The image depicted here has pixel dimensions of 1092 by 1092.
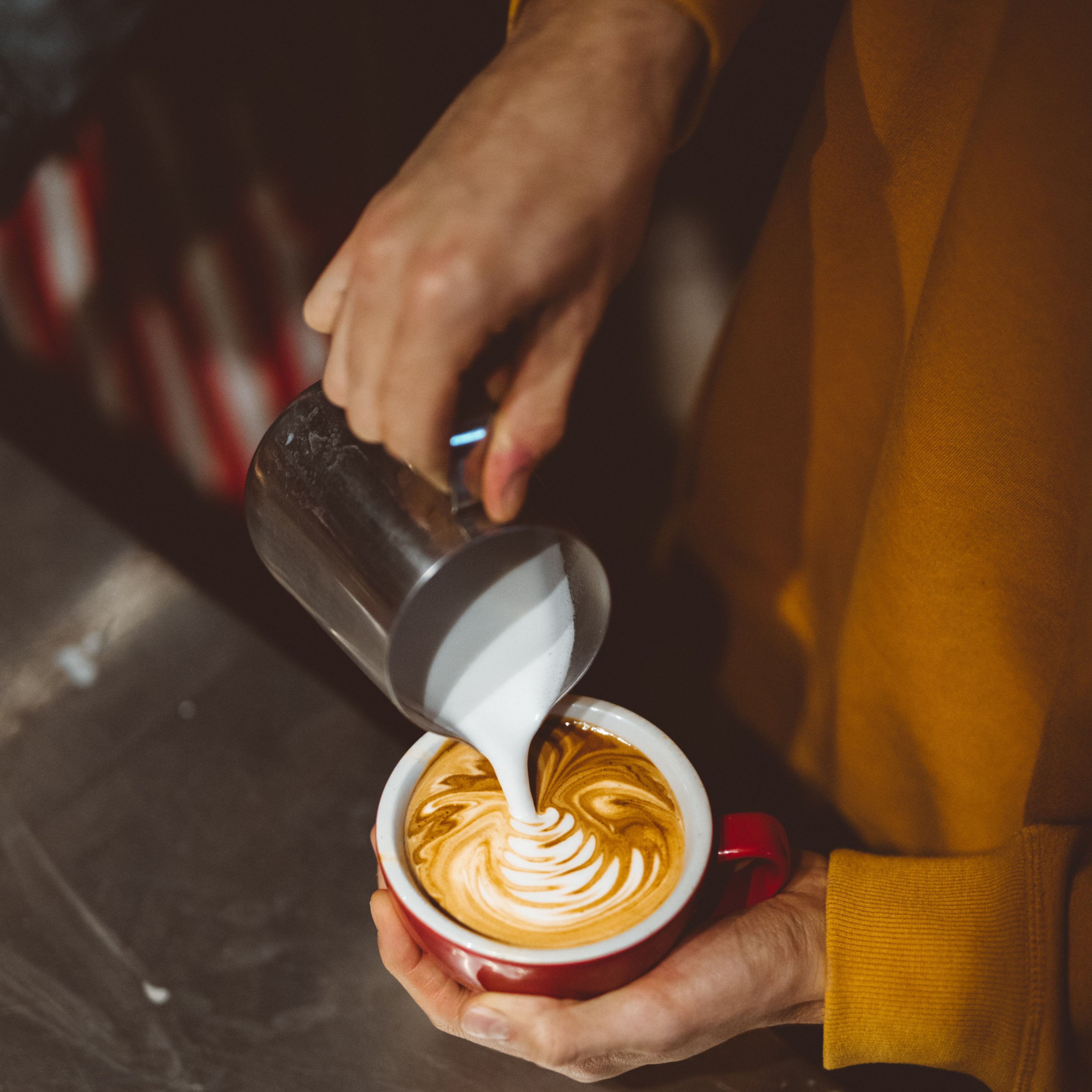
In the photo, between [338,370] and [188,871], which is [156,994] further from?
[338,370]

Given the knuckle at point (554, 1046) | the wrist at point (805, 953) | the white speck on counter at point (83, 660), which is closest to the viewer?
the knuckle at point (554, 1046)

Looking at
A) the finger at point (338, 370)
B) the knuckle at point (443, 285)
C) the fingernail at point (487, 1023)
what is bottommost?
the fingernail at point (487, 1023)

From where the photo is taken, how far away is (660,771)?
3.12 ft

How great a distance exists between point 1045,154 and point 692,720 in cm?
110

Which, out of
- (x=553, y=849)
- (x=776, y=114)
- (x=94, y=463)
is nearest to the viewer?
(x=553, y=849)

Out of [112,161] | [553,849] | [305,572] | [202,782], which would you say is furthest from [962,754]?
[112,161]

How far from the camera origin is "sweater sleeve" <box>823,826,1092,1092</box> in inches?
32.4

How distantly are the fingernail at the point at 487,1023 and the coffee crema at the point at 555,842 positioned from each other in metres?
0.06

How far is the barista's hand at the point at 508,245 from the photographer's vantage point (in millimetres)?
630

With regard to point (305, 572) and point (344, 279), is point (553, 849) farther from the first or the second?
point (344, 279)

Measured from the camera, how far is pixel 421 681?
0.79 meters

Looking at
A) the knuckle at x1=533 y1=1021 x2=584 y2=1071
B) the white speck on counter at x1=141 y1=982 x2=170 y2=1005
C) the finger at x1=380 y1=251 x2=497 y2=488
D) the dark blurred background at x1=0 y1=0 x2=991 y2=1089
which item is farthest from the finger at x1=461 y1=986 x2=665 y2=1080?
the dark blurred background at x1=0 y1=0 x2=991 y2=1089

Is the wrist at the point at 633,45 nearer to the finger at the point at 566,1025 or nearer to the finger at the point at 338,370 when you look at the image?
Result: the finger at the point at 338,370

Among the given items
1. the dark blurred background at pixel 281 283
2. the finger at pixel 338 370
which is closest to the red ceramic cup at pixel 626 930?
the finger at pixel 338 370
